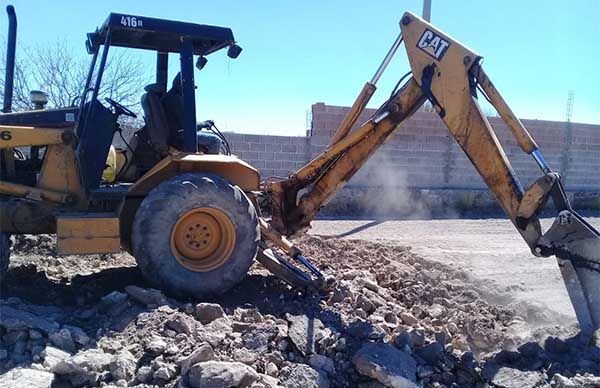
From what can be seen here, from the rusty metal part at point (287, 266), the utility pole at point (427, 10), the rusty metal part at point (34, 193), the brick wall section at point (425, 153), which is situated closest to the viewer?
the rusty metal part at point (34, 193)

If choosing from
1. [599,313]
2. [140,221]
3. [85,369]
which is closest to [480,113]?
[599,313]

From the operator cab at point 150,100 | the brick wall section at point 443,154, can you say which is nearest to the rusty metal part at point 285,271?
the operator cab at point 150,100

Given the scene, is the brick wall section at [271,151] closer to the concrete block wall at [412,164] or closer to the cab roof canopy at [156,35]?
the concrete block wall at [412,164]

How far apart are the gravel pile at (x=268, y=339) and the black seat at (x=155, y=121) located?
1.39 m

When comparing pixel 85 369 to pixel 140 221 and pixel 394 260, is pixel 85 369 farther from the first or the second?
pixel 394 260

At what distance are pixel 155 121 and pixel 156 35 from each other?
0.81 metres

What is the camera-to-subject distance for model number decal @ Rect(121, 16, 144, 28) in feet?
16.3

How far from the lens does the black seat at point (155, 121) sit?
5.49m

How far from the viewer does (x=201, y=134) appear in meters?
6.15

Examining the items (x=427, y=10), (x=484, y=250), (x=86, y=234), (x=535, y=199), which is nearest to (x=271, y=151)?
(x=427, y=10)

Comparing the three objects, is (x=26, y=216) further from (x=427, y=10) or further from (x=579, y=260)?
(x=427, y=10)

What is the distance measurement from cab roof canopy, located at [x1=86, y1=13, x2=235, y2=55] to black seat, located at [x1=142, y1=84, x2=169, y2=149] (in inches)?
20.1

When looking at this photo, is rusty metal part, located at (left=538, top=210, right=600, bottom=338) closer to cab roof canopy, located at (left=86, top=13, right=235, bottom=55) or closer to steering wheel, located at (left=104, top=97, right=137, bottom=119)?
cab roof canopy, located at (left=86, top=13, right=235, bottom=55)

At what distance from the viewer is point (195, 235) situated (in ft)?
16.5
